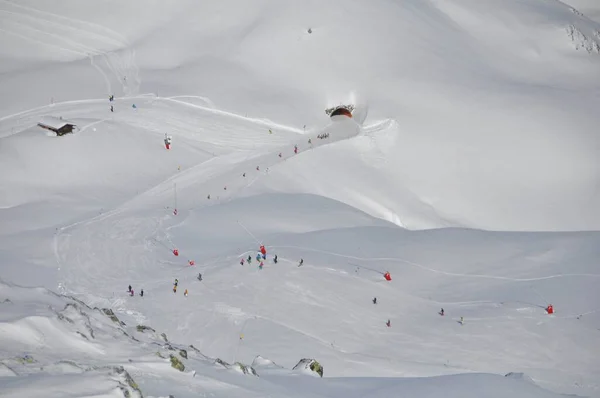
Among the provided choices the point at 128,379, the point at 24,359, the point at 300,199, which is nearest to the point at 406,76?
the point at 300,199

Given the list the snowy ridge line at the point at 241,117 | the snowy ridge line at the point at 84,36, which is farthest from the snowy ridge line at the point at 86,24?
the snowy ridge line at the point at 241,117

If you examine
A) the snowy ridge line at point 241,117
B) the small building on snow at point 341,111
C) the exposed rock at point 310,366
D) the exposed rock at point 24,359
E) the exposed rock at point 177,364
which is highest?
the small building on snow at point 341,111

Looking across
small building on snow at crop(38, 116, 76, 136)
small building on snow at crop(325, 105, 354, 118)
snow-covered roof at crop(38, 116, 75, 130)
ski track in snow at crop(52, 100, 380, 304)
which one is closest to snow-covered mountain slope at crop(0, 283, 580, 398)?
ski track in snow at crop(52, 100, 380, 304)

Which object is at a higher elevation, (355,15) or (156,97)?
(355,15)

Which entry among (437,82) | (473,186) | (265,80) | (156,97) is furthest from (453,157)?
(156,97)

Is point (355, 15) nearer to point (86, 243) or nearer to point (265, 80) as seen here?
point (265, 80)

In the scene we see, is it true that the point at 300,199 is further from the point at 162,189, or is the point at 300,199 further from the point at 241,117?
the point at 241,117

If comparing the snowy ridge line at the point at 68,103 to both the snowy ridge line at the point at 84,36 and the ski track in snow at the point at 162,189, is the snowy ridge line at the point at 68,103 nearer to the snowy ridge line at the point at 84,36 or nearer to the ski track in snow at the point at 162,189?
the ski track in snow at the point at 162,189
